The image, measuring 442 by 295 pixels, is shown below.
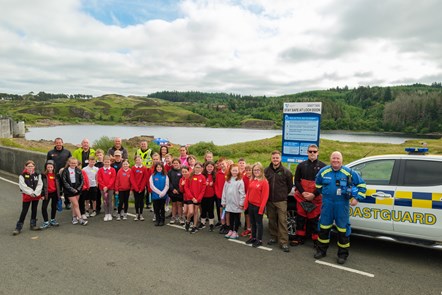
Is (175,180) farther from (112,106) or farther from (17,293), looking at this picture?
(112,106)

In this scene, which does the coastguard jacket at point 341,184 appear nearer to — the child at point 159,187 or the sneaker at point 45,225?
the child at point 159,187

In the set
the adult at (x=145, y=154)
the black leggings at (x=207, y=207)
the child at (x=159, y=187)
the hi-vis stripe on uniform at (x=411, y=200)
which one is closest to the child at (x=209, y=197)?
the black leggings at (x=207, y=207)

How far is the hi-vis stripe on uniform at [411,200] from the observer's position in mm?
5176

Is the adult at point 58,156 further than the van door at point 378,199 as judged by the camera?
Yes

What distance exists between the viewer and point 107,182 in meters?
8.00

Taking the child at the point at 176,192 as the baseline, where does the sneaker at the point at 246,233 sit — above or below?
below

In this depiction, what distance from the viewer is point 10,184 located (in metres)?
11.9

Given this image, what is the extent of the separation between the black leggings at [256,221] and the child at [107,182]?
372 cm

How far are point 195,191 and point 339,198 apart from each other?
10.3 feet

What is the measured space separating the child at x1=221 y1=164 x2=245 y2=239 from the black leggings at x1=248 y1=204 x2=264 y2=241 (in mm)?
394

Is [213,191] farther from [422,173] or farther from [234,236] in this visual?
[422,173]

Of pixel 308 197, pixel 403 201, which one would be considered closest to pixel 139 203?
pixel 308 197

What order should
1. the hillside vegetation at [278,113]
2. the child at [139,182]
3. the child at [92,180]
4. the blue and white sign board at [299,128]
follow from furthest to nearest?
the hillside vegetation at [278,113] → the blue and white sign board at [299,128] → the child at [92,180] → the child at [139,182]

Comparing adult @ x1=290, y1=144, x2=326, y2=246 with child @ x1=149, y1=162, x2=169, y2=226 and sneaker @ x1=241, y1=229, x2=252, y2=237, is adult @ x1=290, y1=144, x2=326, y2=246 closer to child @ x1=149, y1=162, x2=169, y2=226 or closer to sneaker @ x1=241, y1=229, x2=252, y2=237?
sneaker @ x1=241, y1=229, x2=252, y2=237
